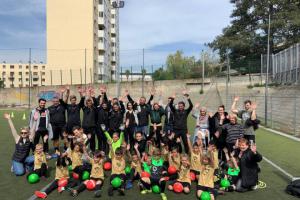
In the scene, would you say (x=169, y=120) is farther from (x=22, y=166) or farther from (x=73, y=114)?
(x=22, y=166)

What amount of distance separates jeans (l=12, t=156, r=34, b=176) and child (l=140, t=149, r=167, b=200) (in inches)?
126

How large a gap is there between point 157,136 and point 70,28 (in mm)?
51336

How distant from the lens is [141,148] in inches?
392

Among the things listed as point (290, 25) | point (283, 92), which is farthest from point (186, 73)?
point (283, 92)

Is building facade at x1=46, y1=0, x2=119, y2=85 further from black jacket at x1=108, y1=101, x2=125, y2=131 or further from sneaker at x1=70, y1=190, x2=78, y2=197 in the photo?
sneaker at x1=70, y1=190, x2=78, y2=197

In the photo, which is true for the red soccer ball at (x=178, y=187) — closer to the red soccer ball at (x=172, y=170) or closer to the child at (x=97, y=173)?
the red soccer ball at (x=172, y=170)

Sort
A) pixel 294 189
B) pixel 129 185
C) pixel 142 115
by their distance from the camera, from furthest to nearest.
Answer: pixel 142 115, pixel 129 185, pixel 294 189

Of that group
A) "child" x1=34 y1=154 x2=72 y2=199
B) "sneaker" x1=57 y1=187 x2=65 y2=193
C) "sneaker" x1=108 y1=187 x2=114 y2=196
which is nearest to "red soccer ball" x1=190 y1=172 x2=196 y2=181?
"sneaker" x1=108 y1=187 x2=114 y2=196

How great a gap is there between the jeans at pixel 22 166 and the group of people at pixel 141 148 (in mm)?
25

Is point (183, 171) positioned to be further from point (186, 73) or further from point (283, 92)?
point (186, 73)

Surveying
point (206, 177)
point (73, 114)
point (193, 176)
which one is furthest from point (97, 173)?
point (73, 114)

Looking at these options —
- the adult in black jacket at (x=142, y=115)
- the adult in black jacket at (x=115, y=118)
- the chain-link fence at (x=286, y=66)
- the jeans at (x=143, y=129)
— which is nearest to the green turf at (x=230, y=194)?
the adult in black jacket at (x=115, y=118)

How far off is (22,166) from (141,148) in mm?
3133

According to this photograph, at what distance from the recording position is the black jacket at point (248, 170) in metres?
7.87
